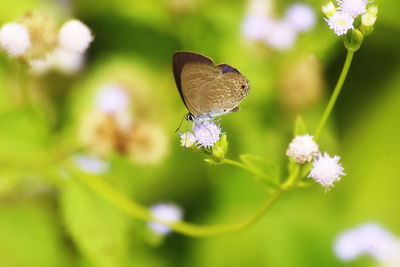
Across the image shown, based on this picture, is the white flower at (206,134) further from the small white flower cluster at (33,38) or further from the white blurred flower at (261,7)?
the white blurred flower at (261,7)

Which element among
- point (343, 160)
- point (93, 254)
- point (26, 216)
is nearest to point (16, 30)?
point (93, 254)

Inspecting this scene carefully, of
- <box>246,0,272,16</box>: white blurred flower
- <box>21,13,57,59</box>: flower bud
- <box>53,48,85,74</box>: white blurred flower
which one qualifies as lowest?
<box>21,13,57,59</box>: flower bud

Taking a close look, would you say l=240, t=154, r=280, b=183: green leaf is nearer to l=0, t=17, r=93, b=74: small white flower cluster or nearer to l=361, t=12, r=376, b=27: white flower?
l=361, t=12, r=376, b=27: white flower

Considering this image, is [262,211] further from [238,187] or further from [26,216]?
[26,216]

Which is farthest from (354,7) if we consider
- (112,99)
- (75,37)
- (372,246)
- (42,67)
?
(42,67)

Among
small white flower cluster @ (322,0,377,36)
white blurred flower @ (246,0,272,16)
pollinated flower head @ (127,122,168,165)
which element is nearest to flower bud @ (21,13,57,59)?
pollinated flower head @ (127,122,168,165)
